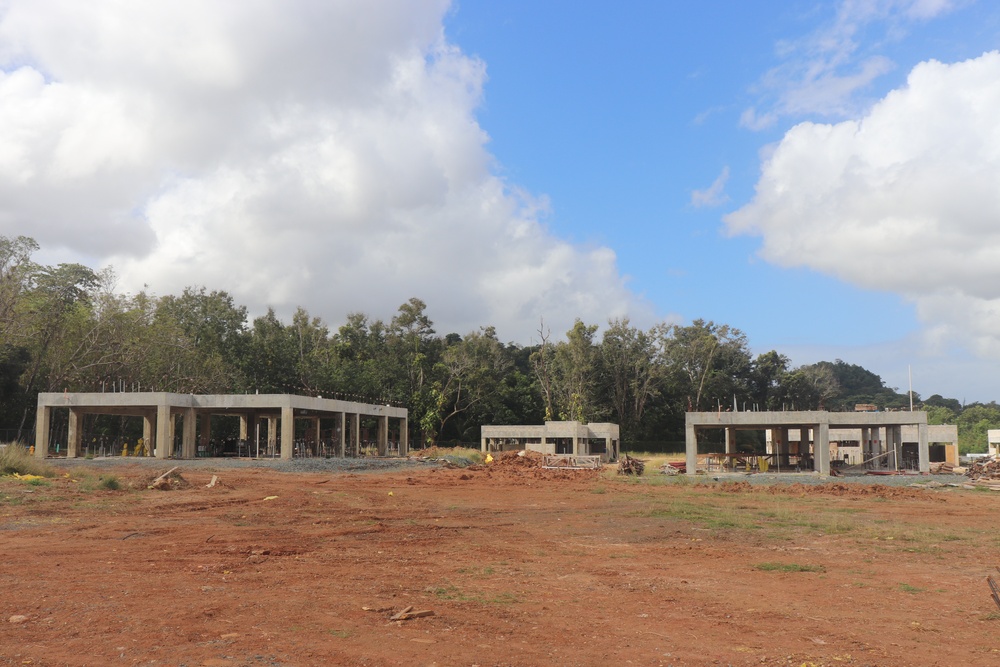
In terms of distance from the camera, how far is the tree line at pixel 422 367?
2194 inches

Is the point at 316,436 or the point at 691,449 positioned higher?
the point at 691,449

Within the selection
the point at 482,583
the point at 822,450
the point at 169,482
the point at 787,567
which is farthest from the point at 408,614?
the point at 822,450

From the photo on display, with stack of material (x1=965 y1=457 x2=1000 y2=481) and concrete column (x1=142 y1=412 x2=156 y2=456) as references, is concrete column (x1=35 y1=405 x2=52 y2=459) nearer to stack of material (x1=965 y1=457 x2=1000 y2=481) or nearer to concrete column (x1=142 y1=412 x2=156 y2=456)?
concrete column (x1=142 y1=412 x2=156 y2=456)

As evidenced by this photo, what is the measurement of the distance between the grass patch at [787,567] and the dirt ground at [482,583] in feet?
0.22

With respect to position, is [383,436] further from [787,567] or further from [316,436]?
[787,567]

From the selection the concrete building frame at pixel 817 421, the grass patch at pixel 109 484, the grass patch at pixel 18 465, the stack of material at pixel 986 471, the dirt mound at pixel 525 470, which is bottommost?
the dirt mound at pixel 525 470

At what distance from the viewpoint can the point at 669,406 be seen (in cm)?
7775

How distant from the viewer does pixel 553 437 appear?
59.3 m

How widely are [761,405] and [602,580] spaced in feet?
256

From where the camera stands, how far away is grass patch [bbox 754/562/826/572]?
1238 centimetres

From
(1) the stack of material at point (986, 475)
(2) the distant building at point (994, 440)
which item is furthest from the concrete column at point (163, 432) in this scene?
(2) the distant building at point (994, 440)

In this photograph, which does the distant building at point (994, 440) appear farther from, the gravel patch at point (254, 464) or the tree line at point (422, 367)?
the gravel patch at point (254, 464)

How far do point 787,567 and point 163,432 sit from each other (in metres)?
35.3

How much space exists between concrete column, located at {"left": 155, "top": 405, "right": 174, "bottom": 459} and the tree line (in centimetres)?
1428
